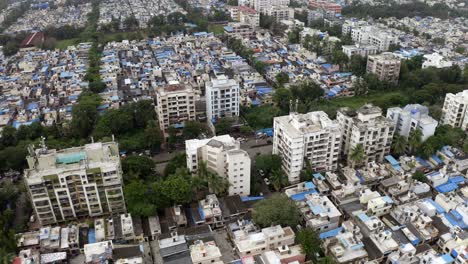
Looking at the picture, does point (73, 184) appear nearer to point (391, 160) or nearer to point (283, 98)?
point (391, 160)

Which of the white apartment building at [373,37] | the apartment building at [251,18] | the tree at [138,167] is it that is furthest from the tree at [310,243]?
the apartment building at [251,18]

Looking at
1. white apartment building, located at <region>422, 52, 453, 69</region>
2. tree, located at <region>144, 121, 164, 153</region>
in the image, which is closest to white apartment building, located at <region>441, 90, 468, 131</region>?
white apartment building, located at <region>422, 52, 453, 69</region>

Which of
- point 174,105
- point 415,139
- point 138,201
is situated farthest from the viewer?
point 174,105

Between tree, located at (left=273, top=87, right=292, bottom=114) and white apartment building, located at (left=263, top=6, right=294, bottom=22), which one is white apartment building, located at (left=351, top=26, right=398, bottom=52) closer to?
white apartment building, located at (left=263, top=6, right=294, bottom=22)

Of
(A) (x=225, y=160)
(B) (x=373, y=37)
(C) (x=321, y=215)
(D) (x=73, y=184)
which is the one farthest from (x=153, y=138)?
(B) (x=373, y=37)

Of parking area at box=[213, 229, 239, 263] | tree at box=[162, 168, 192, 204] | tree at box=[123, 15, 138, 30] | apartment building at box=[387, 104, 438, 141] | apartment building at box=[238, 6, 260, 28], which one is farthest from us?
apartment building at box=[238, 6, 260, 28]

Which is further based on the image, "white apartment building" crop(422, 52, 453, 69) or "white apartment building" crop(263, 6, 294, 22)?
"white apartment building" crop(263, 6, 294, 22)

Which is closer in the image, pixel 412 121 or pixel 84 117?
pixel 412 121

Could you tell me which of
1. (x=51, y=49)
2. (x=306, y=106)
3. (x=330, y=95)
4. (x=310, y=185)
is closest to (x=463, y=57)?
(x=330, y=95)
